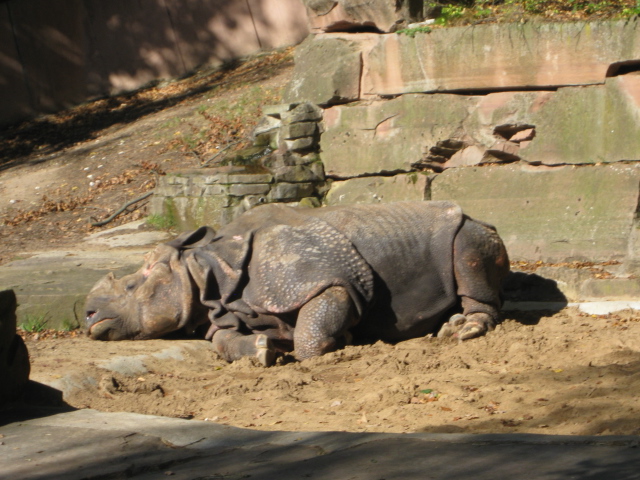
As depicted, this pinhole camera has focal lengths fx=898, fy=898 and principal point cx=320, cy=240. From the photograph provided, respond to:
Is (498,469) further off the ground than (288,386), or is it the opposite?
(498,469)

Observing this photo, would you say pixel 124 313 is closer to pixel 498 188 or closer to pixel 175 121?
pixel 498 188

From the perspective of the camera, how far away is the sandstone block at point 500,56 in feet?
24.7

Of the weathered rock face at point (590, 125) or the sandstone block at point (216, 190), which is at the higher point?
the weathered rock face at point (590, 125)

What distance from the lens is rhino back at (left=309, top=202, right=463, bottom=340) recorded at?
19.7 feet

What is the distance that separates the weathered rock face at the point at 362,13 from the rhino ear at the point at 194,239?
348 cm

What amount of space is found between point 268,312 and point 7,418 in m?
1.98

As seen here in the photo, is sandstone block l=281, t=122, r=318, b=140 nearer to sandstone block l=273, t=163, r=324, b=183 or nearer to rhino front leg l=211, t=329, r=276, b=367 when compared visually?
sandstone block l=273, t=163, r=324, b=183

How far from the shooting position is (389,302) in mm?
6051

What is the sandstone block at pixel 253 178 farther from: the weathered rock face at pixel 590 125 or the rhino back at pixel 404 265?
the rhino back at pixel 404 265

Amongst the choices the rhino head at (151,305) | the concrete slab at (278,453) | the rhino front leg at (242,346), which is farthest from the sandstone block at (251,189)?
the concrete slab at (278,453)

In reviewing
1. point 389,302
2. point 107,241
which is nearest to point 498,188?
point 389,302

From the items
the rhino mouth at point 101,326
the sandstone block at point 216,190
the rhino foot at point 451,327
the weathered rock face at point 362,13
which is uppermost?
the weathered rock face at point 362,13

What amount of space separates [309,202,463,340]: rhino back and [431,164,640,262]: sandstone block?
1935 millimetres

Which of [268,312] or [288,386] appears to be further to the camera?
[268,312]
